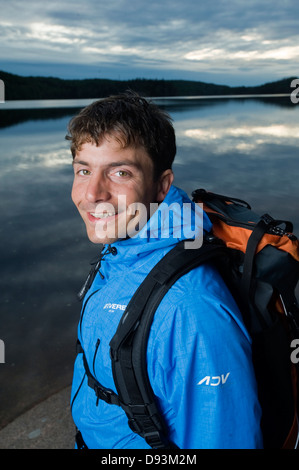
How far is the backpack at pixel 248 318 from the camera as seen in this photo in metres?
1.24

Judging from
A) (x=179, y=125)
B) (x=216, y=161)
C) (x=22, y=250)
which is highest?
(x=179, y=125)

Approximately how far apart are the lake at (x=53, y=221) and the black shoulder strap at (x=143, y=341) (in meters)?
2.67

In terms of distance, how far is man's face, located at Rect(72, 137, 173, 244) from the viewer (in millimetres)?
1448

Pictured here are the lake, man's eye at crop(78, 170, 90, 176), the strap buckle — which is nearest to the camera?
the strap buckle

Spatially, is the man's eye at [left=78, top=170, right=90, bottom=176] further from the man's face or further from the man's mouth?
the man's mouth

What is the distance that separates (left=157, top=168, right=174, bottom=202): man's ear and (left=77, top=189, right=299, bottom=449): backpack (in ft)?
0.91

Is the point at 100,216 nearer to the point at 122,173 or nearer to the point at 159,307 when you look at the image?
the point at 122,173

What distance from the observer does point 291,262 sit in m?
1.42

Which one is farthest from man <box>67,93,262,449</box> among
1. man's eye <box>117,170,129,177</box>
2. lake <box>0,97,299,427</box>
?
lake <box>0,97,299,427</box>

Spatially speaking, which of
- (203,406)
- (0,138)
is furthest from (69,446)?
(0,138)

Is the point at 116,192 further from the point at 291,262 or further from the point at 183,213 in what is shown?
the point at 291,262

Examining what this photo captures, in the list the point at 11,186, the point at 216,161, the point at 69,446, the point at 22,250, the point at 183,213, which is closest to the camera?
the point at 183,213

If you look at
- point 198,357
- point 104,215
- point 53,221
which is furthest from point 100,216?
point 53,221

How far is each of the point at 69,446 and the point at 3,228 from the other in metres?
7.82
